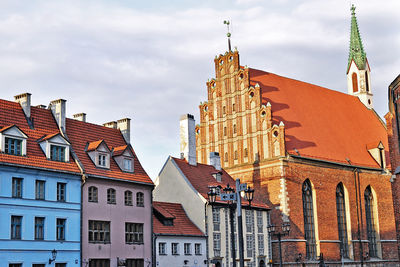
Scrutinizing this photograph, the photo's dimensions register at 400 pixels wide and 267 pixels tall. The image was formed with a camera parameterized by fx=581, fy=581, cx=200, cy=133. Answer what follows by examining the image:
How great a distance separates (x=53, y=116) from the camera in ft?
120

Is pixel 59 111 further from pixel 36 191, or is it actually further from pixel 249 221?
pixel 249 221

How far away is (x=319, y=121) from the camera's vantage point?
59.4 meters

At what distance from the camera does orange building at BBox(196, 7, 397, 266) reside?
169ft

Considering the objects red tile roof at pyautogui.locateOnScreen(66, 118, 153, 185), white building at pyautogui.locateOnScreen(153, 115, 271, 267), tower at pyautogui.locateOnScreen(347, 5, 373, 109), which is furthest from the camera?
tower at pyautogui.locateOnScreen(347, 5, 373, 109)

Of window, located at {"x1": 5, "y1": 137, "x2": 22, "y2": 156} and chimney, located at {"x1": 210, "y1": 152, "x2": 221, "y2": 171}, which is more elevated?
chimney, located at {"x1": 210, "y1": 152, "x2": 221, "y2": 171}

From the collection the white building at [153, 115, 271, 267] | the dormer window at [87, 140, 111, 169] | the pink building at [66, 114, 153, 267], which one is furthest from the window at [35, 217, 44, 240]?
the white building at [153, 115, 271, 267]

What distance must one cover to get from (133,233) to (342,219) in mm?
25974

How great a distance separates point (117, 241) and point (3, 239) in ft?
26.6

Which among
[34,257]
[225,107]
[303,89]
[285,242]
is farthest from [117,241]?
[303,89]

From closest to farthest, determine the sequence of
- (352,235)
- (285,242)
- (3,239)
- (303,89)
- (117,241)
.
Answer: (3,239) → (117,241) → (285,242) → (352,235) → (303,89)

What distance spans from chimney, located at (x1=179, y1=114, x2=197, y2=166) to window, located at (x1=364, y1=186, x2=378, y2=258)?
20784 millimetres

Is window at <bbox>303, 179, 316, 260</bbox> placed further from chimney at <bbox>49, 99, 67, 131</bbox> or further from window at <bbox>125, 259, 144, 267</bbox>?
chimney at <bbox>49, 99, 67, 131</bbox>

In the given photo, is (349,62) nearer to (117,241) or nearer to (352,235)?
(352,235)

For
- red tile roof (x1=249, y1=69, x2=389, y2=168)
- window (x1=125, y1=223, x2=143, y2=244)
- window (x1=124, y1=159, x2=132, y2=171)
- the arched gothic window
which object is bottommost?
window (x1=125, y1=223, x2=143, y2=244)
